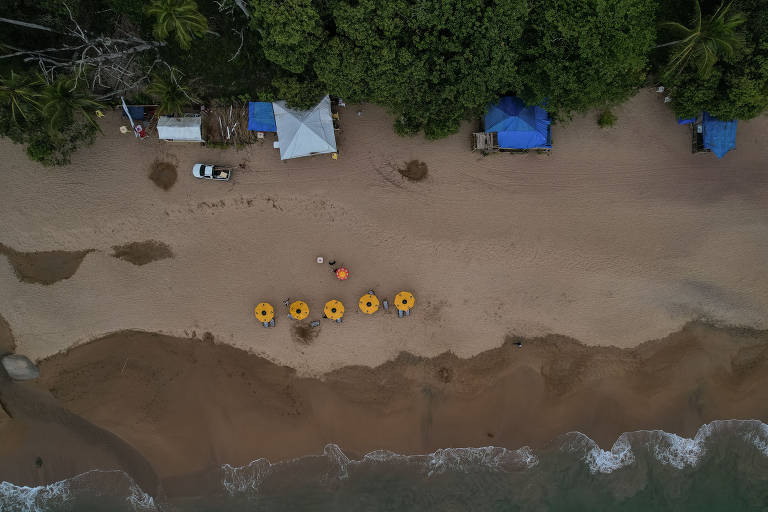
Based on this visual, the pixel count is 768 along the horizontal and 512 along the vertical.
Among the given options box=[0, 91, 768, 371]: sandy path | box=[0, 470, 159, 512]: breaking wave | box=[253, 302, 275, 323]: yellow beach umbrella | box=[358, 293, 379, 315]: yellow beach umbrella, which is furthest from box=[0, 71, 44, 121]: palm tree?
box=[0, 470, 159, 512]: breaking wave

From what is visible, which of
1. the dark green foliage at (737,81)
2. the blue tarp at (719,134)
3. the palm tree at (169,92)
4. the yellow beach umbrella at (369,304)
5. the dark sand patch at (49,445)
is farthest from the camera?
the dark sand patch at (49,445)

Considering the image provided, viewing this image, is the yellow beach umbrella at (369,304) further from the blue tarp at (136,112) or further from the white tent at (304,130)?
the blue tarp at (136,112)

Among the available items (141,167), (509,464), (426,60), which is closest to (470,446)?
(509,464)

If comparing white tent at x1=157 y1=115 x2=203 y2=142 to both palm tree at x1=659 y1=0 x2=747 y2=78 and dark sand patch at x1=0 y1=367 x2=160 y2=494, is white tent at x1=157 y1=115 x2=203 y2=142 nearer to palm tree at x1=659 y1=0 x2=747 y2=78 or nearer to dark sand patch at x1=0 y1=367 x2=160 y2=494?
dark sand patch at x1=0 y1=367 x2=160 y2=494

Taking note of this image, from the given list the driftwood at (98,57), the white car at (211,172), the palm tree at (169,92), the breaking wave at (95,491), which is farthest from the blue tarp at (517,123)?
the breaking wave at (95,491)

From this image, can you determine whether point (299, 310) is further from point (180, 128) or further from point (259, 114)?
point (180, 128)
